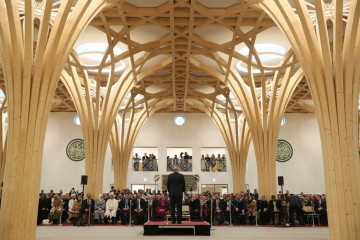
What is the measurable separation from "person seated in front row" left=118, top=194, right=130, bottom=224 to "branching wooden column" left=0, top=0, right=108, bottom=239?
8.05 m

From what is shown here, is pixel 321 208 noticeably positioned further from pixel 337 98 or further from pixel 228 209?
pixel 337 98

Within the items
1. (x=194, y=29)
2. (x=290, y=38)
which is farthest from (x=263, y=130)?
(x=290, y=38)

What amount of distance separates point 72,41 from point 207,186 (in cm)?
2642

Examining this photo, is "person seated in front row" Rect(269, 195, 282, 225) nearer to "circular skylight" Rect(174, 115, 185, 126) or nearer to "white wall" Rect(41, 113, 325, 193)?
"white wall" Rect(41, 113, 325, 193)

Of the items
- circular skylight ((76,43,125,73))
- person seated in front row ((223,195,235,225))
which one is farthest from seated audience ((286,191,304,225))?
circular skylight ((76,43,125,73))

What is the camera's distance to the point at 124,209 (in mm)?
17656

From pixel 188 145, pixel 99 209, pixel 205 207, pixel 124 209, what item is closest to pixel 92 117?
pixel 99 209

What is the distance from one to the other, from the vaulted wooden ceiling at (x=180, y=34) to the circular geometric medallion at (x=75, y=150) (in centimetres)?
1087

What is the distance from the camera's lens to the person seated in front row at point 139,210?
1752 cm

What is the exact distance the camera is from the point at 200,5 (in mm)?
17016

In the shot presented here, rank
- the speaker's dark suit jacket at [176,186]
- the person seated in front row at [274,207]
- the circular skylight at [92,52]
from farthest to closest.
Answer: the circular skylight at [92,52]
the person seated in front row at [274,207]
the speaker's dark suit jacket at [176,186]

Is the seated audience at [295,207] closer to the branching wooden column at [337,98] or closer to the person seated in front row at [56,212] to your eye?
the branching wooden column at [337,98]

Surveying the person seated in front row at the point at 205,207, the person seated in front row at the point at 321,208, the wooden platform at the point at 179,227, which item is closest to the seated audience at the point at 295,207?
the person seated in front row at the point at 321,208

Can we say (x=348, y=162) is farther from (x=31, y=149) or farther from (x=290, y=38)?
(x=31, y=149)
